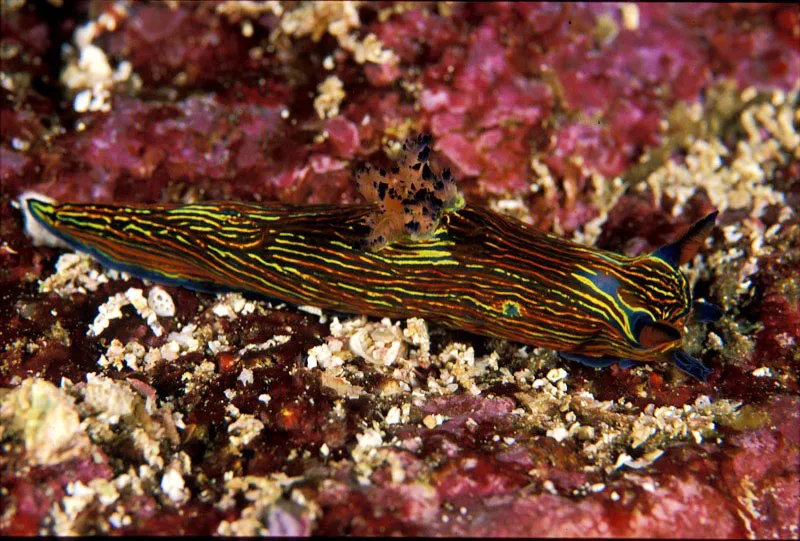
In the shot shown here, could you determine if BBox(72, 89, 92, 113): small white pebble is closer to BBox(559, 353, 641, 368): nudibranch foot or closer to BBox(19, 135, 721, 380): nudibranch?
BBox(19, 135, 721, 380): nudibranch

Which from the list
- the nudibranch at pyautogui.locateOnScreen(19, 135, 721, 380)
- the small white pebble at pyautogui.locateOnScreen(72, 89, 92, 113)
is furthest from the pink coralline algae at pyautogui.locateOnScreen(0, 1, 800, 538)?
the nudibranch at pyautogui.locateOnScreen(19, 135, 721, 380)

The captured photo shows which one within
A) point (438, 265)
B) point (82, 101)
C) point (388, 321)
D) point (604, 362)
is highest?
point (82, 101)

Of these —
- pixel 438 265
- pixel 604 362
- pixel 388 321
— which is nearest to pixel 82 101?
pixel 388 321

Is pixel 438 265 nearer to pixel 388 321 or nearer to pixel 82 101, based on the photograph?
pixel 388 321

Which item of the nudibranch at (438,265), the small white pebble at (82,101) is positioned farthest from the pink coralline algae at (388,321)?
the nudibranch at (438,265)

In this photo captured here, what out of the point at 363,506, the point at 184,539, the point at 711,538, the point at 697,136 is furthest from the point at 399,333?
the point at 697,136

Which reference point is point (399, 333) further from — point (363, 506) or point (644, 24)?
point (644, 24)
